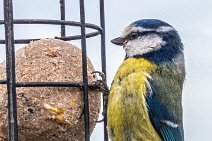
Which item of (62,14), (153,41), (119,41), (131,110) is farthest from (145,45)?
(62,14)

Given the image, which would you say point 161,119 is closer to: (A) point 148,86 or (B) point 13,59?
(A) point 148,86

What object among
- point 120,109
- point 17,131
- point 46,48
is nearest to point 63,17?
point 46,48

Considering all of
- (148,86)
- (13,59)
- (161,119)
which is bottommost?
(161,119)

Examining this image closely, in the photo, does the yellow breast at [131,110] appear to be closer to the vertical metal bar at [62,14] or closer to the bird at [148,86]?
the bird at [148,86]

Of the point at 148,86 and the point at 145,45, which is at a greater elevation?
the point at 145,45

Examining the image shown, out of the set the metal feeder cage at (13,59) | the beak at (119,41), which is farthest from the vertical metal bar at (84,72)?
the beak at (119,41)

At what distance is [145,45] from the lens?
2.94m

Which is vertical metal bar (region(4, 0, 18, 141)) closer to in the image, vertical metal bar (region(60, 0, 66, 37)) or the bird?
the bird

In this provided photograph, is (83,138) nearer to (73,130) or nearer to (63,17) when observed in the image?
(73,130)

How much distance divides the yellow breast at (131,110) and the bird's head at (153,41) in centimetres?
13

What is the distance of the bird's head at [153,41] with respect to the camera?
2.94 m

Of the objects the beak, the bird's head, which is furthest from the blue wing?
the beak

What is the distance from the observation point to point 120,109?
2.83 m

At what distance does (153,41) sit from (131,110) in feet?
1.52
